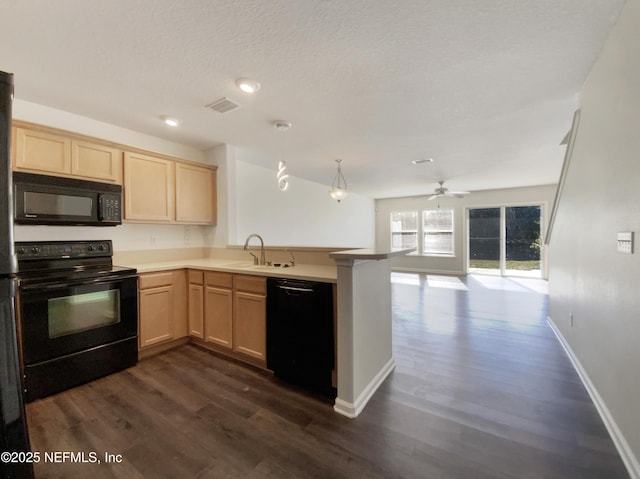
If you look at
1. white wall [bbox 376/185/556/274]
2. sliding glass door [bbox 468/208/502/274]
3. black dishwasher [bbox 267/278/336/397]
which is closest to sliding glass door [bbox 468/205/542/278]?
sliding glass door [bbox 468/208/502/274]

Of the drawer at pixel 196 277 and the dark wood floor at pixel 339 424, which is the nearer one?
the dark wood floor at pixel 339 424

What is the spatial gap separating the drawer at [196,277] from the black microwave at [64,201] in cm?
89

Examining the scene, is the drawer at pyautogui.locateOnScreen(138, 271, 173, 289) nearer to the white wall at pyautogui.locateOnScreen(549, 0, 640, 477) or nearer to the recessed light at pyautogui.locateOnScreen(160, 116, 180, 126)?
the recessed light at pyautogui.locateOnScreen(160, 116, 180, 126)

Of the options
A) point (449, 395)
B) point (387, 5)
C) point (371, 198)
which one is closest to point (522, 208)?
point (371, 198)

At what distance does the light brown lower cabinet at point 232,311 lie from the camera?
2.50 metres

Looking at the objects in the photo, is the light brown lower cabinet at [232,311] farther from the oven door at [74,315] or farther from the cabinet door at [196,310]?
the oven door at [74,315]

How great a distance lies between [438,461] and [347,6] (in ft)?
8.60

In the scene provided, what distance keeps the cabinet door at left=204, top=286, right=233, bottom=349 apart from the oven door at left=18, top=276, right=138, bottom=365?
0.65 metres

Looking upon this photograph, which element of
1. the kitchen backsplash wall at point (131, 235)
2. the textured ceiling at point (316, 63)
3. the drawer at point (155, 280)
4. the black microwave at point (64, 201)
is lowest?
the drawer at point (155, 280)

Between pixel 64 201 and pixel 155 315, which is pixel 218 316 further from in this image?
pixel 64 201

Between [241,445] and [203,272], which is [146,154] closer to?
[203,272]

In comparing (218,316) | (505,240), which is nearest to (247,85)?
(218,316)

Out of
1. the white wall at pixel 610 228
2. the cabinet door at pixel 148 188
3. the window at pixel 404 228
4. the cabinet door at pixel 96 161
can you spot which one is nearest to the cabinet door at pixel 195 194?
the cabinet door at pixel 148 188

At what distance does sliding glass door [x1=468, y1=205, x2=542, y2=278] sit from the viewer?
737 centimetres
